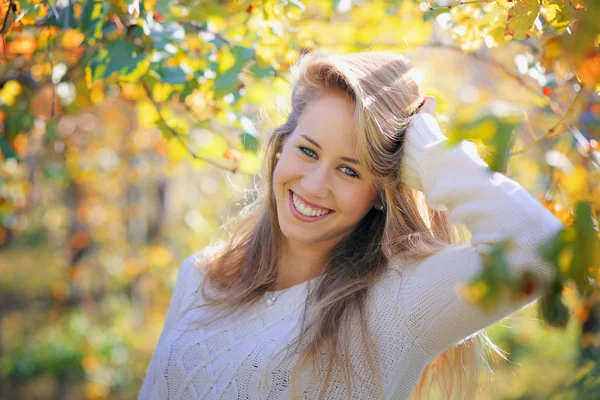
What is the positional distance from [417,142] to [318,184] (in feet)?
0.99

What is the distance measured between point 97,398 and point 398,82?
4208 millimetres

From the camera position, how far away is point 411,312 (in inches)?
58.4

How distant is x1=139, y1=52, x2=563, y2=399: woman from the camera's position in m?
1.43

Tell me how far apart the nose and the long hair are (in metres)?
0.12

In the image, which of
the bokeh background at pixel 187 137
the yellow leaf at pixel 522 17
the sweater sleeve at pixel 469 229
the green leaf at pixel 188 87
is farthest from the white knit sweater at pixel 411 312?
the green leaf at pixel 188 87

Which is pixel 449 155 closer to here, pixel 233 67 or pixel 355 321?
pixel 355 321

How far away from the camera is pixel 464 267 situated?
1376 millimetres

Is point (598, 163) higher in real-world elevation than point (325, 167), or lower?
higher

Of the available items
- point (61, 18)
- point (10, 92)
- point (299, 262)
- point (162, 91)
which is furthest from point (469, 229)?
point (10, 92)

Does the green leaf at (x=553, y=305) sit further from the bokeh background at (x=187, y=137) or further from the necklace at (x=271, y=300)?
the necklace at (x=271, y=300)

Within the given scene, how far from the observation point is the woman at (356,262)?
143cm

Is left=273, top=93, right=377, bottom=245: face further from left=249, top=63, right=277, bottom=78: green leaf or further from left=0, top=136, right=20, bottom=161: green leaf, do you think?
left=0, top=136, right=20, bottom=161: green leaf

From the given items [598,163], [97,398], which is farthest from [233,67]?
[97,398]

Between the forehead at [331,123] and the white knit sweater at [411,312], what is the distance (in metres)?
0.17
